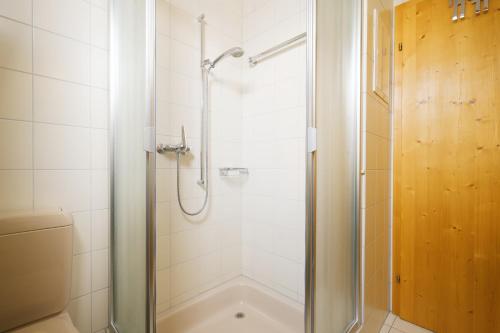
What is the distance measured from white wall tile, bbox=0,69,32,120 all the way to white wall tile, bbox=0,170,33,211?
0.23 meters

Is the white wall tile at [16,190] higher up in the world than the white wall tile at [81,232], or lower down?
higher up

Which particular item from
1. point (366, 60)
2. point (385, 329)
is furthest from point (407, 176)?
point (385, 329)

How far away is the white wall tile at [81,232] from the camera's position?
99 cm

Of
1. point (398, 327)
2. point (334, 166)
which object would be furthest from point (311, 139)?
point (398, 327)

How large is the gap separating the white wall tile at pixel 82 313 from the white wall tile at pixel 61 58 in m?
1.02

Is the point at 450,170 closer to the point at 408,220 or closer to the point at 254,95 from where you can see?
the point at 408,220

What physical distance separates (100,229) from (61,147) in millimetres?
420

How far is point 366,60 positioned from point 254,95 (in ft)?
2.65

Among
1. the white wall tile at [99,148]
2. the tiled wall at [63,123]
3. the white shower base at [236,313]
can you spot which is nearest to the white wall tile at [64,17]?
the tiled wall at [63,123]

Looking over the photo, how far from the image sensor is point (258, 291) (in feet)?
5.10

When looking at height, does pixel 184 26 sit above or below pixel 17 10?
above

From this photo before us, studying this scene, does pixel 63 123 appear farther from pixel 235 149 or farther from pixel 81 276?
pixel 235 149

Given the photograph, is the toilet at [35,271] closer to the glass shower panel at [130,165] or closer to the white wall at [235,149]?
the glass shower panel at [130,165]

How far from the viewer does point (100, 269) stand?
41.5 inches
